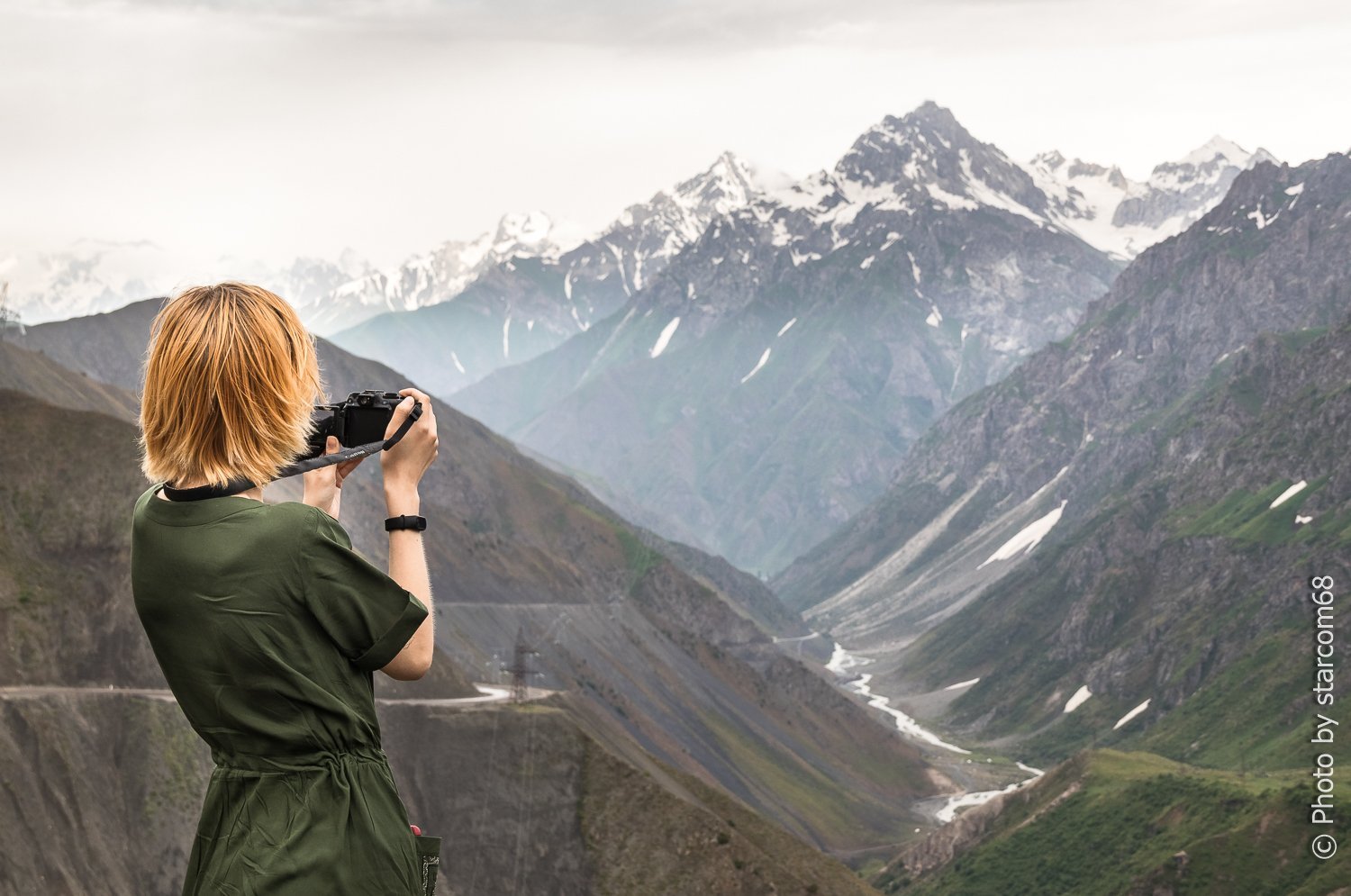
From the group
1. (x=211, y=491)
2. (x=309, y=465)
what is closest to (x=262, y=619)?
(x=211, y=491)

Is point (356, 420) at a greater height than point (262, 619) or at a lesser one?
greater

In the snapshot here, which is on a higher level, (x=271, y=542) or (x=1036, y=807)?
(x=271, y=542)

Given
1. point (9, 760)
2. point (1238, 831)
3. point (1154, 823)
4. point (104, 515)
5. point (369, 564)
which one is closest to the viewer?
point (369, 564)

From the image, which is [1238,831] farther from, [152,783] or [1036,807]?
[152,783]

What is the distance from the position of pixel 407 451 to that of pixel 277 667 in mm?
1305

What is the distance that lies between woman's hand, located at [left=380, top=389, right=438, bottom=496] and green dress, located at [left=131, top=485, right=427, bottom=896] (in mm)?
577

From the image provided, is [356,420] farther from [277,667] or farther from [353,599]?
[277,667]

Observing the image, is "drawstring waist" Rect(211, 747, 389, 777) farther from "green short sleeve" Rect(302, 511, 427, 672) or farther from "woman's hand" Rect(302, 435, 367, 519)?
"woman's hand" Rect(302, 435, 367, 519)

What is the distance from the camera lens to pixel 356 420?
7.95 metres

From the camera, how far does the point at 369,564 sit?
23.4ft

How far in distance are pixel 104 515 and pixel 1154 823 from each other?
85536mm

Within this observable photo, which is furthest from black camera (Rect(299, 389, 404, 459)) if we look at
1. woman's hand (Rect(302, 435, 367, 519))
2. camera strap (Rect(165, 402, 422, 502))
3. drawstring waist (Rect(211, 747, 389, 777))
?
drawstring waist (Rect(211, 747, 389, 777))

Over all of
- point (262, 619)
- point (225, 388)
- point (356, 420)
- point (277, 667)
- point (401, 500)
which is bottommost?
point (277, 667)

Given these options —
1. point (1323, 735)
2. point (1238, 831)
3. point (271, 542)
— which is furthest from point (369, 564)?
point (1323, 735)
